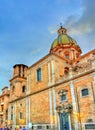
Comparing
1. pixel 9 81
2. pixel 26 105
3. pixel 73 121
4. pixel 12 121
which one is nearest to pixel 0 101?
pixel 9 81

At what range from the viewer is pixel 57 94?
21.9 m

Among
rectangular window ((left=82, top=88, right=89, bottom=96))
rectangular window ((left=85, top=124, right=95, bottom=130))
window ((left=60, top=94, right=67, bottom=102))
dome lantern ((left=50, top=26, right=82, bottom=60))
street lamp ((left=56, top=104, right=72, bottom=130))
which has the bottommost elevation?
rectangular window ((left=85, top=124, right=95, bottom=130))

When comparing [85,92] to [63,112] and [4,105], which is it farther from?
[4,105]

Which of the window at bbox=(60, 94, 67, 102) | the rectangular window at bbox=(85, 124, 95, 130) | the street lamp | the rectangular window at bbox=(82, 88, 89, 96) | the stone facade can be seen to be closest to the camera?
the rectangular window at bbox=(85, 124, 95, 130)

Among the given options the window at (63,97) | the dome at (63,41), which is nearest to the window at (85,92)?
the window at (63,97)

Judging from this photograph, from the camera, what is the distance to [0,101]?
44.2 metres

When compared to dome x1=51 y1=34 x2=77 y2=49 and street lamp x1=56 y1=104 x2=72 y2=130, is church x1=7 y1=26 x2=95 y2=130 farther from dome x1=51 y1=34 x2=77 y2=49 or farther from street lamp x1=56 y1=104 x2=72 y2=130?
dome x1=51 y1=34 x2=77 y2=49

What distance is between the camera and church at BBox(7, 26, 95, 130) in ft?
59.6

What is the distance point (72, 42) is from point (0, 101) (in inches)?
1019

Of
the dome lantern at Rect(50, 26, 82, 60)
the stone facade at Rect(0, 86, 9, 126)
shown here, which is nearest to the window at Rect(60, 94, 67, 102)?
the dome lantern at Rect(50, 26, 82, 60)

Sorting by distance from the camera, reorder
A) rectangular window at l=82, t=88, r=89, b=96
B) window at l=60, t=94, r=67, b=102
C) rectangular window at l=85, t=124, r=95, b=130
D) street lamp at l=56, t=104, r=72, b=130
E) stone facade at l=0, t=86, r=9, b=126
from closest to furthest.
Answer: rectangular window at l=85, t=124, r=95, b=130, rectangular window at l=82, t=88, r=89, b=96, street lamp at l=56, t=104, r=72, b=130, window at l=60, t=94, r=67, b=102, stone facade at l=0, t=86, r=9, b=126

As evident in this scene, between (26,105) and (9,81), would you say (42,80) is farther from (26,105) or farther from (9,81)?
(9,81)

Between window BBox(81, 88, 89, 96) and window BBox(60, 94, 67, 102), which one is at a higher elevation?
window BBox(81, 88, 89, 96)

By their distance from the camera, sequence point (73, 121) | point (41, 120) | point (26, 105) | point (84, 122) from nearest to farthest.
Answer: point (84, 122), point (73, 121), point (41, 120), point (26, 105)
